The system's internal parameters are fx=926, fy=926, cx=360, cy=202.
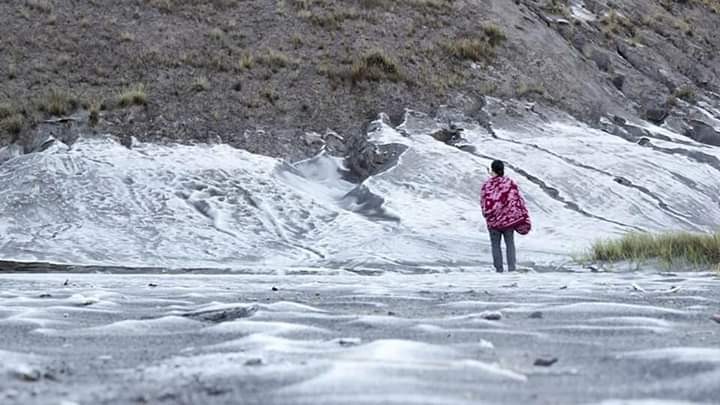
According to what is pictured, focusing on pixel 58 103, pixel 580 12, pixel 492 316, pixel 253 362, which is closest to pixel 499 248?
pixel 492 316

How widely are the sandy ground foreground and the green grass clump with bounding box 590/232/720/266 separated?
12.1 ft

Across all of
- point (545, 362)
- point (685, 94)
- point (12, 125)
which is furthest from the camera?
point (685, 94)

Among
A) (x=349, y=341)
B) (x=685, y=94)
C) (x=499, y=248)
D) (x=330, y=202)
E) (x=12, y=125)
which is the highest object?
(x=349, y=341)

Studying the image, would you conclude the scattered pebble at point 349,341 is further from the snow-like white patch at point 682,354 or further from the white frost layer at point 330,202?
the white frost layer at point 330,202

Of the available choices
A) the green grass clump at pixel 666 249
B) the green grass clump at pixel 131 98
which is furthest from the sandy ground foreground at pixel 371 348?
the green grass clump at pixel 131 98

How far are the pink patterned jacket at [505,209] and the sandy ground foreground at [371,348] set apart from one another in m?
5.10

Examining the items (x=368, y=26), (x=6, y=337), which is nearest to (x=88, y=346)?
(x=6, y=337)

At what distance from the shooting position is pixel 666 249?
10359 millimetres

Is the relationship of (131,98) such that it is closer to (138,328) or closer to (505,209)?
(505,209)

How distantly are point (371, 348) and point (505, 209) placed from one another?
8.50 meters

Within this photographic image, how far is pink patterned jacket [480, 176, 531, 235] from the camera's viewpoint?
11773 millimetres

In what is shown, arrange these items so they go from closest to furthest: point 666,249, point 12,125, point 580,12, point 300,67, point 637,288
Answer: point 637,288, point 666,249, point 12,125, point 300,67, point 580,12

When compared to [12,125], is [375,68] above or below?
above

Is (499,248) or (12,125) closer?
(499,248)
